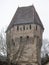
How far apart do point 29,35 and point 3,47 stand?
751 cm

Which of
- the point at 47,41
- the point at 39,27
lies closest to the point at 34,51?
the point at 39,27

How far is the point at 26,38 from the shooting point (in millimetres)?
33125

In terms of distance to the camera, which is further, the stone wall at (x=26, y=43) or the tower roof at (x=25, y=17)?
the tower roof at (x=25, y=17)

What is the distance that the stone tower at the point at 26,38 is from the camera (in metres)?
32.5

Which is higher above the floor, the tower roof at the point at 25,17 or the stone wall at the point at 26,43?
the tower roof at the point at 25,17

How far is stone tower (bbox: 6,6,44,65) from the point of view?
32.5 metres

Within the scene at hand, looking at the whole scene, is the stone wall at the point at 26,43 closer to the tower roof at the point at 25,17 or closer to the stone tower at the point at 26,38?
the stone tower at the point at 26,38

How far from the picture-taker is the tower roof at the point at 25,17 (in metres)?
34.0

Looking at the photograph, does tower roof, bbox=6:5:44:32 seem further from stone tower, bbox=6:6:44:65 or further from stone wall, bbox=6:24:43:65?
stone wall, bbox=6:24:43:65

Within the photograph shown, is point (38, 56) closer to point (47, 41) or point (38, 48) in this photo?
point (38, 48)

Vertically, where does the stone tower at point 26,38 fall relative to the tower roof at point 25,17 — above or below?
below

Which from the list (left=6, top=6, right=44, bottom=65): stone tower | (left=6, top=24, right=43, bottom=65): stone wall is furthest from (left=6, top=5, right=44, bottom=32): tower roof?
(left=6, top=24, right=43, bottom=65): stone wall

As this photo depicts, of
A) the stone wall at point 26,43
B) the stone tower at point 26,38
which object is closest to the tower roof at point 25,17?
the stone tower at point 26,38

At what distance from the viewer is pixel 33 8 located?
36.0 m
